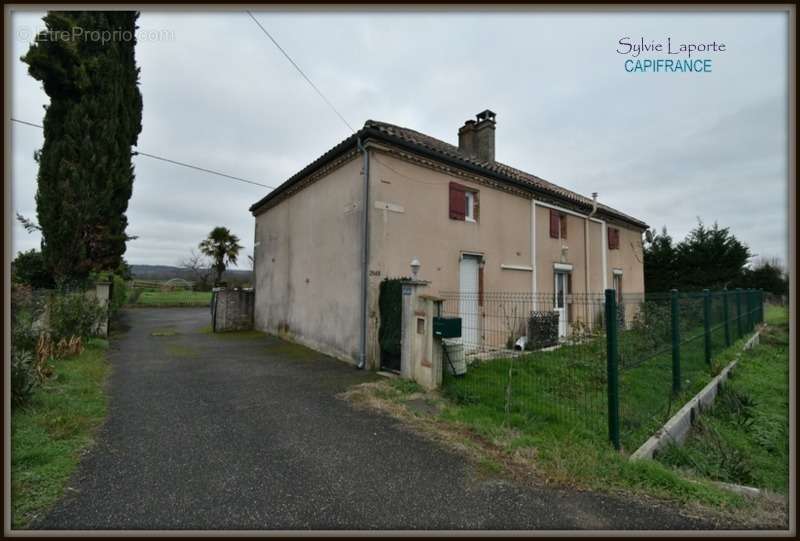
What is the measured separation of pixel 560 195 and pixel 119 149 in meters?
15.3

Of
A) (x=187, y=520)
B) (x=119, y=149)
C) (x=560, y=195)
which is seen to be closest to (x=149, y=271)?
(x=119, y=149)

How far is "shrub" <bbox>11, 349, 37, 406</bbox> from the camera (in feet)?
14.6

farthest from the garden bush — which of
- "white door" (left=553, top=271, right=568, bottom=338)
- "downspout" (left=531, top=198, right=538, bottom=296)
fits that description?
"white door" (left=553, top=271, right=568, bottom=338)

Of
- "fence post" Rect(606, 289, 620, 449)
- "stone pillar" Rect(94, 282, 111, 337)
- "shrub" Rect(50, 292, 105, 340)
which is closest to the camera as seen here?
"fence post" Rect(606, 289, 620, 449)

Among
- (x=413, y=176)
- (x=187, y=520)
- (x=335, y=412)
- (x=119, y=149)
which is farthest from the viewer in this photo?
(x=119, y=149)

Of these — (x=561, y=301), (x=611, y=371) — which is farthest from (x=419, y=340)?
(x=561, y=301)

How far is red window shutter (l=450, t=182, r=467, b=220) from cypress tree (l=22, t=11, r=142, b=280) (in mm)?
11074

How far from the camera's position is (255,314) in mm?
13992

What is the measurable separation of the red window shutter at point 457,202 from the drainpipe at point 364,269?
2558mm

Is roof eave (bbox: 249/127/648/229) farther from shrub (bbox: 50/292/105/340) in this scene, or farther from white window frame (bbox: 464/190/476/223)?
shrub (bbox: 50/292/105/340)

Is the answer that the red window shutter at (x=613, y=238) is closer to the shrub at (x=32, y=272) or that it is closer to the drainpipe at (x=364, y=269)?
the drainpipe at (x=364, y=269)

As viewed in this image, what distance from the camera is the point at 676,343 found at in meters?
5.75

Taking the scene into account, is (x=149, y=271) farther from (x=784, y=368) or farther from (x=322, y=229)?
(x=784, y=368)

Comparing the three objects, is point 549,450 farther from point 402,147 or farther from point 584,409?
point 402,147
